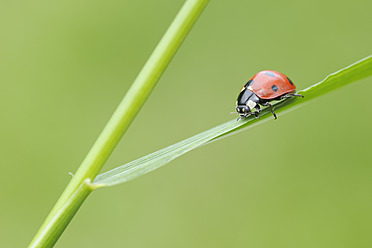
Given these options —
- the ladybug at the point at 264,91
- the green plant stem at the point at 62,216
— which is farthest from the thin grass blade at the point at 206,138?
the ladybug at the point at 264,91

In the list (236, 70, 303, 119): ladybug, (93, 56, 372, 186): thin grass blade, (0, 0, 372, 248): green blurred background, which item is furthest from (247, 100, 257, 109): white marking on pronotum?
(0, 0, 372, 248): green blurred background

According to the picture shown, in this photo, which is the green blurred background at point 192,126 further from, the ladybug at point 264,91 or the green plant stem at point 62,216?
the green plant stem at point 62,216

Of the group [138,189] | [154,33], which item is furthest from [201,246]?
[154,33]

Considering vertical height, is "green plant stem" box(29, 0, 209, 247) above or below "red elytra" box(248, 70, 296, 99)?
below

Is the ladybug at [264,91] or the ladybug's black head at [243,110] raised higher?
the ladybug at [264,91]

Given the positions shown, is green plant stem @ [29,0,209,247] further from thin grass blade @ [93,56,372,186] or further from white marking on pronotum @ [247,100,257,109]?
white marking on pronotum @ [247,100,257,109]

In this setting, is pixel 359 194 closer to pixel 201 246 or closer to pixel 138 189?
pixel 201 246
